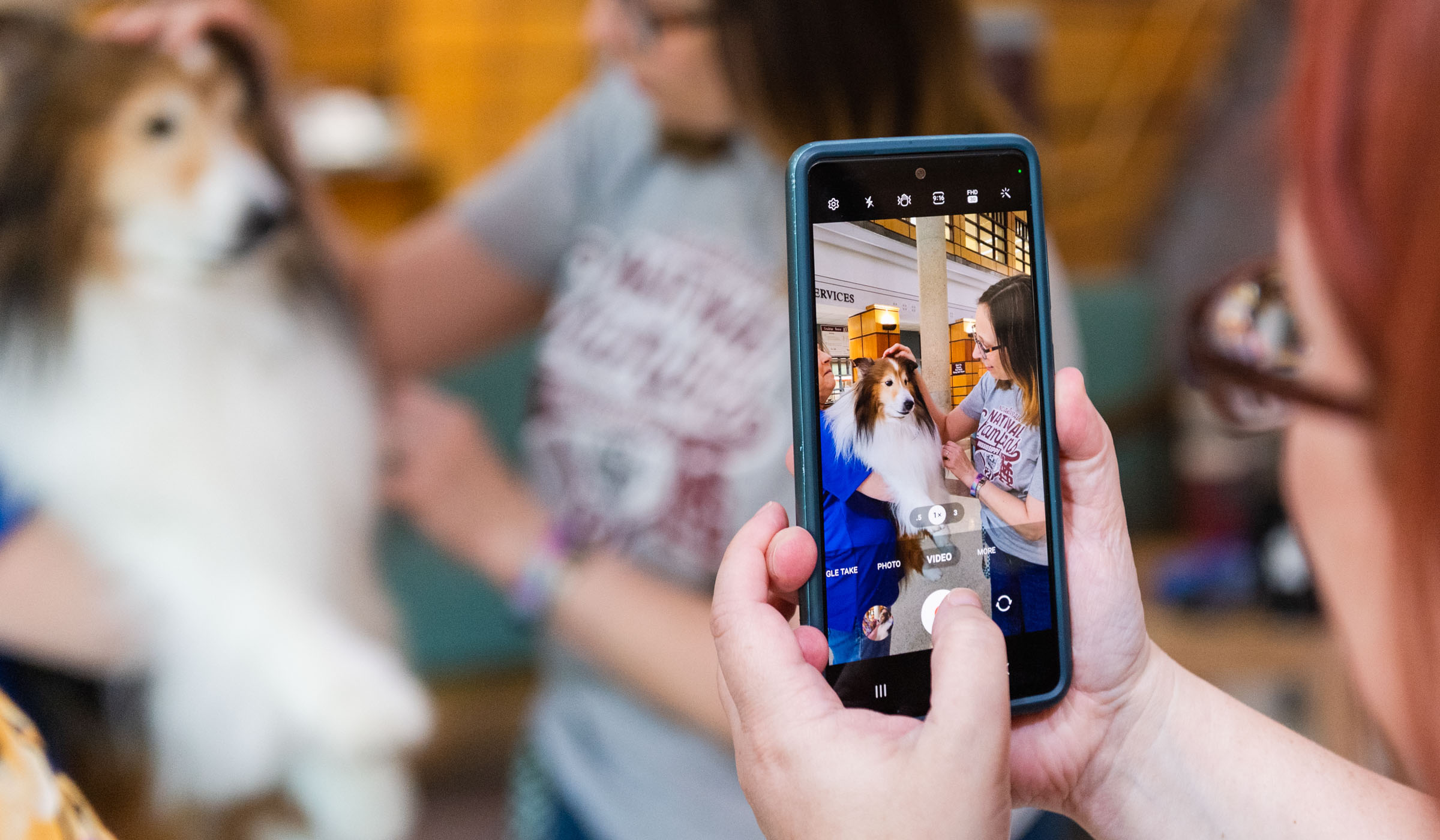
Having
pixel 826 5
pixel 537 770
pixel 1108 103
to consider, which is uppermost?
pixel 826 5

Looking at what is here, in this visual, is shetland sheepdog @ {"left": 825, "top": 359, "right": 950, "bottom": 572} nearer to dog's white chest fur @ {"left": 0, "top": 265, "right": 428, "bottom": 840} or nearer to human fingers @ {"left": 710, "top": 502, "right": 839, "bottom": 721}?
human fingers @ {"left": 710, "top": 502, "right": 839, "bottom": 721}

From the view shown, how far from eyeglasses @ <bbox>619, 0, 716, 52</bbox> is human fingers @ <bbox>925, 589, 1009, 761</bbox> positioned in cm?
26

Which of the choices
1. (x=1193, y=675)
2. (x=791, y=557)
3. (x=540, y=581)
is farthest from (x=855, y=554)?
(x=540, y=581)

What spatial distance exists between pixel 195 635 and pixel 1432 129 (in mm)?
439

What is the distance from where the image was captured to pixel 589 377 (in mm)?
482

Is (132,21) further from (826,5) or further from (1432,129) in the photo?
(1432,129)

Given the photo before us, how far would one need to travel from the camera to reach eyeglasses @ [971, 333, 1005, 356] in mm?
252

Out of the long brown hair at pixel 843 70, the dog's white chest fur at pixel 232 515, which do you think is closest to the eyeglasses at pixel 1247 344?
the long brown hair at pixel 843 70

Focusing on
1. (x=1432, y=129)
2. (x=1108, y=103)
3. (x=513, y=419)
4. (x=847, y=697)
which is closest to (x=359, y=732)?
(x=513, y=419)

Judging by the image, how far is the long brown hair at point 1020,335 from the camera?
0.26 metres

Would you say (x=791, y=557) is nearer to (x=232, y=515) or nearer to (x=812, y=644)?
(x=812, y=644)

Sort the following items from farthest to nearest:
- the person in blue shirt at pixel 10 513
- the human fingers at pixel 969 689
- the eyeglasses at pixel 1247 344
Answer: the eyeglasses at pixel 1247 344 → the person in blue shirt at pixel 10 513 → the human fingers at pixel 969 689

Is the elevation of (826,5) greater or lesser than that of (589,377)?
greater

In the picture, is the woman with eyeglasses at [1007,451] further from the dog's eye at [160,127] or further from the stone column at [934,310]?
the dog's eye at [160,127]
